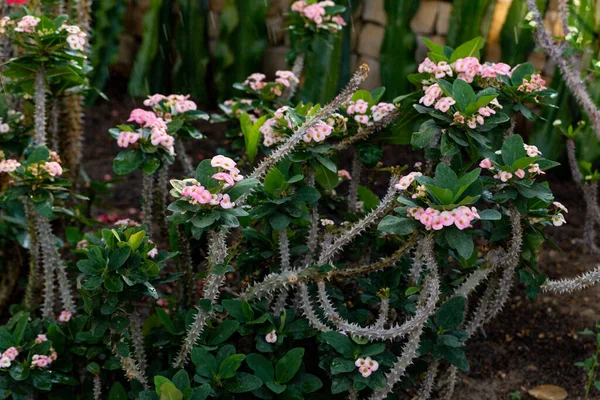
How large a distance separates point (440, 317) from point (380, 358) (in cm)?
24

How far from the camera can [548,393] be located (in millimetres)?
2709

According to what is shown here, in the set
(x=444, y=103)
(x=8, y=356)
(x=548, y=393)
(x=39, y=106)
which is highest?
(x=444, y=103)

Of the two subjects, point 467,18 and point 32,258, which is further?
point 467,18

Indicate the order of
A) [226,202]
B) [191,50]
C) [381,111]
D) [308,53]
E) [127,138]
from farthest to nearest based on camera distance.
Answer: [191,50]
[308,53]
[381,111]
[127,138]
[226,202]

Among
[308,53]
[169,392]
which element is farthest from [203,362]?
[308,53]

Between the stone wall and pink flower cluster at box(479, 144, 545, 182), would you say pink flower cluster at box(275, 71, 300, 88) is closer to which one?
pink flower cluster at box(479, 144, 545, 182)

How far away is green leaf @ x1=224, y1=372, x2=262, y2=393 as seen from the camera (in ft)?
6.84

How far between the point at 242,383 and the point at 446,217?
76cm

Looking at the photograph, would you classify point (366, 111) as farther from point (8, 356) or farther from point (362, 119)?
point (8, 356)

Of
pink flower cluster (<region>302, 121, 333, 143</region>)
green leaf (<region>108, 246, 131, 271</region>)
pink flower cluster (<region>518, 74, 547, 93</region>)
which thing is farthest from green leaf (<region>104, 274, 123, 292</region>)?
pink flower cluster (<region>518, 74, 547, 93</region>)

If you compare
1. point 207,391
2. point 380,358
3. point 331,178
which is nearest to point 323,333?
point 380,358

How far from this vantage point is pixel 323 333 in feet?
7.03

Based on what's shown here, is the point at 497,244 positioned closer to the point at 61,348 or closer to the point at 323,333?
the point at 323,333

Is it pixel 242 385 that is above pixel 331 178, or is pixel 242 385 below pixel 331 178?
below
